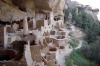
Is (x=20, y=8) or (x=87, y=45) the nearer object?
(x=20, y=8)

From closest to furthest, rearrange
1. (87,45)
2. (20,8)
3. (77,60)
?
(20,8)
(77,60)
(87,45)

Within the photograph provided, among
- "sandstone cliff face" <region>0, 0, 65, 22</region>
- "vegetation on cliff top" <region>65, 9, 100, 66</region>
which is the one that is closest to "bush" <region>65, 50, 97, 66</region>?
"vegetation on cliff top" <region>65, 9, 100, 66</region>

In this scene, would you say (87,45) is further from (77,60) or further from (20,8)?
(20,8)

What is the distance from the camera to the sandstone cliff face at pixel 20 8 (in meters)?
13.8

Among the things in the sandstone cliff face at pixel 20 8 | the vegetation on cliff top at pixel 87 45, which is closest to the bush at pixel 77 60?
the vegetation on cliff top at pixel 87 45

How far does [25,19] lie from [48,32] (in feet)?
6.82

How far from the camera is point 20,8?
50.6ft

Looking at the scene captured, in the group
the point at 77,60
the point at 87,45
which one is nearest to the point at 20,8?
the point at 77,60

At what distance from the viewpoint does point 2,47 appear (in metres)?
12.0

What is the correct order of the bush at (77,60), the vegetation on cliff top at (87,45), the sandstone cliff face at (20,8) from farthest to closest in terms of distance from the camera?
the vegetation on cliff top at (87,45)
the bush at (77,60)
the sandstone cliff face at (20,8)

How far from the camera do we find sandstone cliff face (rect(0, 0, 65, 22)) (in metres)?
13.8

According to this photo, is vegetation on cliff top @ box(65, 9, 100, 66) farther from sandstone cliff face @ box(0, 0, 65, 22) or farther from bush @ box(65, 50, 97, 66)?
sandstone cliff face @ box(0, 0, 65, 22)

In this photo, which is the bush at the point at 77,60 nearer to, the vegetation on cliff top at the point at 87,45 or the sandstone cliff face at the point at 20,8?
the vegetation on cliff top at the point at 87,45

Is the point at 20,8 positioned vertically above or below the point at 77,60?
above
